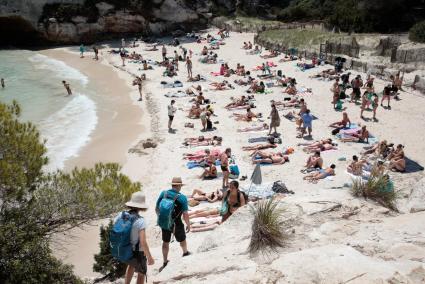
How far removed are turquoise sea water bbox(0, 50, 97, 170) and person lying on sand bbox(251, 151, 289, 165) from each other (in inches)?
279

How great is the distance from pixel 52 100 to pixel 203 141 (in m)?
13.8

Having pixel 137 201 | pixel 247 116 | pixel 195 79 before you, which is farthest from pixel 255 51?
pixel 137 201

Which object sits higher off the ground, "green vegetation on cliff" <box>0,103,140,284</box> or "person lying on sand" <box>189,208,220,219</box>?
"green vegetation on cliff" <box>0,103,140,284</box>

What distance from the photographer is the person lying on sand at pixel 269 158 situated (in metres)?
15.1

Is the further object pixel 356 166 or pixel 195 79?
pixel 195 79

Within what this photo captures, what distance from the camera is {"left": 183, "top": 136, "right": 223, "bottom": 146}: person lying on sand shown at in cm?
1738

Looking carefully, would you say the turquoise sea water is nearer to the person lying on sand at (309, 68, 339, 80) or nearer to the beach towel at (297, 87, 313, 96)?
the beach towel at (297, 87, 313, 96)

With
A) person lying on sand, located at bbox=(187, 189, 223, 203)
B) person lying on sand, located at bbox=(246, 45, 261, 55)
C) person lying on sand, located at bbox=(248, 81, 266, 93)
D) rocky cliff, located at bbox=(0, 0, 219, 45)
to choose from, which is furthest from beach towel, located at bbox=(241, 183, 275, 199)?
rocky cliff, located at bbox=(0, 0, 219, 45)

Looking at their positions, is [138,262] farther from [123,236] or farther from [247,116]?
[247,116]

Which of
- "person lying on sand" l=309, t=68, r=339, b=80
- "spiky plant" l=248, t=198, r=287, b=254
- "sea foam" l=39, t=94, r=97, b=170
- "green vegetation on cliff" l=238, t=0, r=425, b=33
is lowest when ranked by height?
"sea foam" l=39, t=94, r=97, b=170

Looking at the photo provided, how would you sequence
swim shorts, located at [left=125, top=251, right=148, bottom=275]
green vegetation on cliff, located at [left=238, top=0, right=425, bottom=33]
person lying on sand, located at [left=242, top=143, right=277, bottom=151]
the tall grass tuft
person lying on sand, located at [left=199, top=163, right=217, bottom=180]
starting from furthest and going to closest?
green vegetation on cliff, located at [left=238, top=0, right=425, bottom=33] → person lying on sand, located at [left=242, top=143, right=277, bottom=151] → person lying on sand, located at [left=199, top=163, right=217, bottom=180] → the tall grass tuft → swim shorts, located at [left=125, top=251, right=148, bottom=275]

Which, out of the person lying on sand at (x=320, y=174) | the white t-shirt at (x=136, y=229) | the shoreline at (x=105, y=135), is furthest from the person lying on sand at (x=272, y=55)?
the white t-shirt at (x=136, y=229)

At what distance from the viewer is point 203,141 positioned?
17656 millimetres

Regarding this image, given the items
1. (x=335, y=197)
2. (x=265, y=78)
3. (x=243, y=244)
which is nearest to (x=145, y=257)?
Result: (x=243, y=244)
